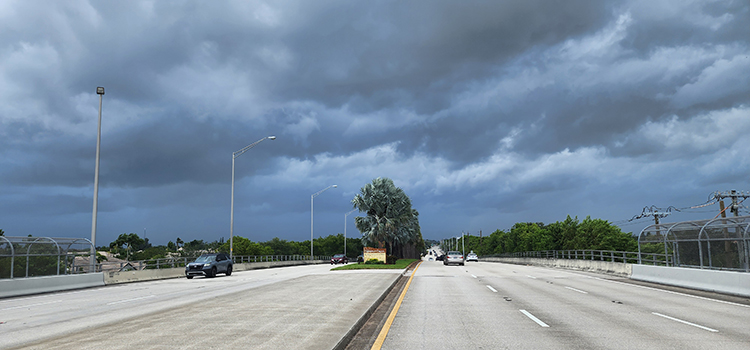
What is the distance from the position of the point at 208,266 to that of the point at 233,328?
24.0m

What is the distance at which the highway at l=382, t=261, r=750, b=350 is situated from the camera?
332 inches

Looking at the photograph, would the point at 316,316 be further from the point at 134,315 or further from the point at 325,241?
the point at 325,241

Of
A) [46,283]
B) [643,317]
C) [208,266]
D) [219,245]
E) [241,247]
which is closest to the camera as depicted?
[643,317]

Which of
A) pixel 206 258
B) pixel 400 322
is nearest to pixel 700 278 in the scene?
pixel 400 322

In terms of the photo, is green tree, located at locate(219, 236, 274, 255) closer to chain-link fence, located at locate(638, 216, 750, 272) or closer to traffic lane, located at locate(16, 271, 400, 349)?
chain-link fence, located at locate(638, 216, 750, 272)

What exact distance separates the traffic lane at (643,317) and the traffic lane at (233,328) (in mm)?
4515

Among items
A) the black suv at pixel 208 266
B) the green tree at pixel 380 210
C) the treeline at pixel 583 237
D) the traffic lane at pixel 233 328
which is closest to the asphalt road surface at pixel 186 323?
the traffic lane at pixel 233 328

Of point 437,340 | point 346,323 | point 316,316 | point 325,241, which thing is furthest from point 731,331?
point 325,241

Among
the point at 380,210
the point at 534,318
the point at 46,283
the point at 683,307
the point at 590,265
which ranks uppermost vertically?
the point at 380,210

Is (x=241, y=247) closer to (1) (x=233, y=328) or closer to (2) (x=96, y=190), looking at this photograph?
(2) (x=96, y=190)

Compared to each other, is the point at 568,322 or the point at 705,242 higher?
the point at 705,242

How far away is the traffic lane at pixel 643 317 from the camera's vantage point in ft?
28.8

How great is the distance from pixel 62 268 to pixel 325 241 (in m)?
152

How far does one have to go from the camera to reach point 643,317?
1155 centimetres
